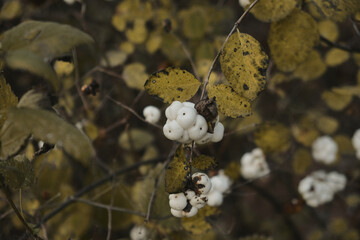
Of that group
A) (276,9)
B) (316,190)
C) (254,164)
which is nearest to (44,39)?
(276,9)

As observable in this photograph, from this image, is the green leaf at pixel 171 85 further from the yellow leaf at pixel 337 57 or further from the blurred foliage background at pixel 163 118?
the yellow leaf at pixel 337 57

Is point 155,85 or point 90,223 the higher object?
point 155,85

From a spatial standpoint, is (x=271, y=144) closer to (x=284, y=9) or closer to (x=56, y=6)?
(x=284, y=9)

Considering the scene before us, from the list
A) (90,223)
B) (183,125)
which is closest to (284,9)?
(183,125)

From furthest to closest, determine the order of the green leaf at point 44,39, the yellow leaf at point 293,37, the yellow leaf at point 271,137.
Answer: the yellow leaf at point 271,137, the yellow leaf at point 293,37, the green leaf at point 44,39

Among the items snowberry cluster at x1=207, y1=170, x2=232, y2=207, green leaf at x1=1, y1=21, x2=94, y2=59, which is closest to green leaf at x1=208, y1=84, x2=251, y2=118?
green leaf at x1=1, y1=21, x2=94, y2=59

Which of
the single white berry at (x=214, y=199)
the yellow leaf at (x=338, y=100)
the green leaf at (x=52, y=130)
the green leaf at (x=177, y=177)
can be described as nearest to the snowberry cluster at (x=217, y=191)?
the single white berry at (x=214, y=199)
